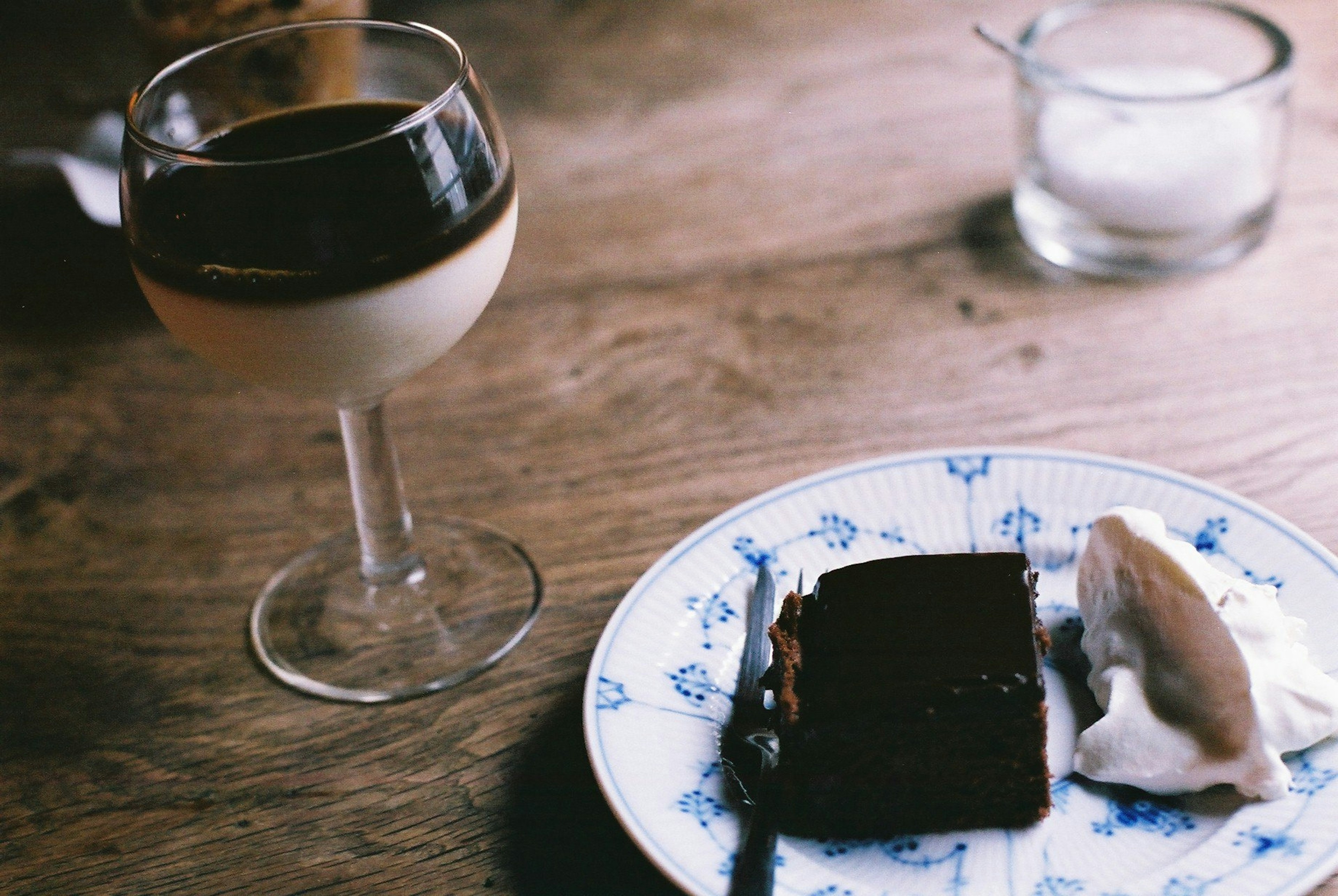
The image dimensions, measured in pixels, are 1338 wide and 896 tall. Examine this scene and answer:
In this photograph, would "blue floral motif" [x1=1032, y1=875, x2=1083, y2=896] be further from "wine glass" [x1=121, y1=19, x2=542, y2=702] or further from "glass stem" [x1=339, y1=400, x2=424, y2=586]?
"glass stem" [x1=339, y1=400, x2=424, y2=586]

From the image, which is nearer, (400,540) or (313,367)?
(313,367)

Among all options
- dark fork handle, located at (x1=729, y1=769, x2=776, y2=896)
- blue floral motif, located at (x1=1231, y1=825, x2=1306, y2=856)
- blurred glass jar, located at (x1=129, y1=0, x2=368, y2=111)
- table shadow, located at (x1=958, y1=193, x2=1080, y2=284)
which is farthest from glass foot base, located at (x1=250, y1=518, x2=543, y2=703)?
table shadow, located at (x1=958, y1=193, x2=1080, y2=284)

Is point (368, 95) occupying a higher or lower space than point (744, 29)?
higher

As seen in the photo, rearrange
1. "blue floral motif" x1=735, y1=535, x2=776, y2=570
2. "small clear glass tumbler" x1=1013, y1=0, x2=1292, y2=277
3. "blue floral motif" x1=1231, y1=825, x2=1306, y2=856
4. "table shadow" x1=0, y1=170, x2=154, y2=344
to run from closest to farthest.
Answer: "blue floral motif" x1=1231, y1=825, x2=1306, y2=856
"blue floral motif" x1=735, y1=535, x2=776, y2=570
"small clear glass tumbler" x1=1013, y1=0, x2=1292, y2=277
"table shadow" x1=0, y1=170, x2=154, y2=344

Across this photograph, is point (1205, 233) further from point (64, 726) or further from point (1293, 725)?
point (64, 726)

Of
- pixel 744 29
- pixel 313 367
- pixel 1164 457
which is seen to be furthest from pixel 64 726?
pixel 744 29

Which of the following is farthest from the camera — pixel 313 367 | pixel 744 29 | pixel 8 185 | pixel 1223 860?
pixel 744 29

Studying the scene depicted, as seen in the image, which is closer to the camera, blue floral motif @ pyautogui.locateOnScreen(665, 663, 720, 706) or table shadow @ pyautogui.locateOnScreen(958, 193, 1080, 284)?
blue floral motif @ pyautogui.locateOnScreen(665, 663, 720, 706)
